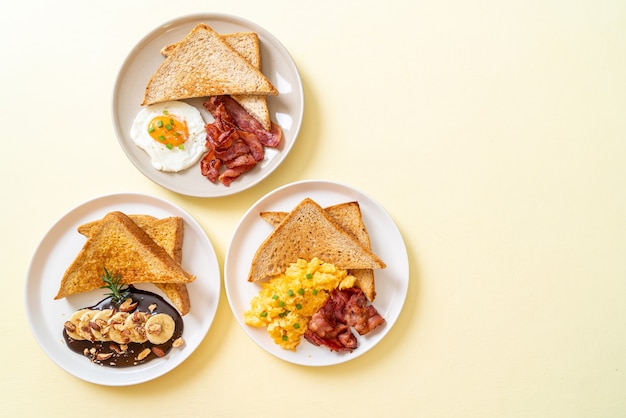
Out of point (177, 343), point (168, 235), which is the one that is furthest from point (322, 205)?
point (177, 343)

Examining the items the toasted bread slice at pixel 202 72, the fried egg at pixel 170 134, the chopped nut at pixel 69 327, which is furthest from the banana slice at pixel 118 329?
the toasted bread slice at pixel 202 72

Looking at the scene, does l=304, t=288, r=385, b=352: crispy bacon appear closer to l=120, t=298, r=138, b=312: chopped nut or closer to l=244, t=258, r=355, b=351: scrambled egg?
l=244, t=258, r=355, b=351: scrambled egg

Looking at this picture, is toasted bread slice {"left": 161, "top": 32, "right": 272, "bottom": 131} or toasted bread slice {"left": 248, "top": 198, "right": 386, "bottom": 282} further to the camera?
toasted bread slice {"left": 161, "top": 32, "right": 272, "bottom": 131}

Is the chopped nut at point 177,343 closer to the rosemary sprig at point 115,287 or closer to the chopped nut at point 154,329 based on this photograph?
the chopped nut at point 154,329

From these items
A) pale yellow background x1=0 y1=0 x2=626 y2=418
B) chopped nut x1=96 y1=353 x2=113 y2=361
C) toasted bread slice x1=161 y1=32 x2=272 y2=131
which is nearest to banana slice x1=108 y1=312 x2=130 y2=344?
chopped nut x1=96 y1=353 x2=113 y2=361

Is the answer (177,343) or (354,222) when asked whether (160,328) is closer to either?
(177,343)
